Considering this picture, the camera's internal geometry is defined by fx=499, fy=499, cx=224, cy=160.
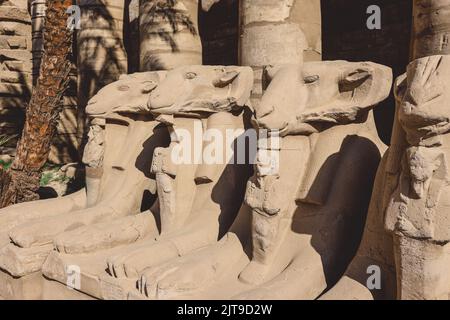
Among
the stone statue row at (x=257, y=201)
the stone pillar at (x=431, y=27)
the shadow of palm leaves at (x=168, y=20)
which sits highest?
the shadow of palm leaves at (x=168, y=20)

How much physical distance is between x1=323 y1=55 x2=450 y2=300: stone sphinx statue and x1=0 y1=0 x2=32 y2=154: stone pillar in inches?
394

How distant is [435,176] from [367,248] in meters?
0.62

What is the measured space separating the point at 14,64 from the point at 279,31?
8475 mm

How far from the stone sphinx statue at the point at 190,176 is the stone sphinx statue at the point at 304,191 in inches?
18.3

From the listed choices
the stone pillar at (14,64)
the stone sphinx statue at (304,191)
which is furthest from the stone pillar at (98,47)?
the stone sphinx statue at (304,191)

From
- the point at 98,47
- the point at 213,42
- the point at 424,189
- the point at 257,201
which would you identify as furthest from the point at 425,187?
the point at 98,47

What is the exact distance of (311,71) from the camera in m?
3.16

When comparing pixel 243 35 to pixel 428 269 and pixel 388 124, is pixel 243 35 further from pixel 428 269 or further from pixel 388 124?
pixel 428 269

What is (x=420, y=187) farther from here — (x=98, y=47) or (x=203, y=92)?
(x=98, y=47)

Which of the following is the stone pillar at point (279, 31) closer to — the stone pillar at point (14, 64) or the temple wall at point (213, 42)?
the temple wall at point (213, 42)

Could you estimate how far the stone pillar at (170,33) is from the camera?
22.7 feet

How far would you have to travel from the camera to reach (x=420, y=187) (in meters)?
2.30

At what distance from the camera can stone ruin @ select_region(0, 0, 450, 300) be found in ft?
7.73

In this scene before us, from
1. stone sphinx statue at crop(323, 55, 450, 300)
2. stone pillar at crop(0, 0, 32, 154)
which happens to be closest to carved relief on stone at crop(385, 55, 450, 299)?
stone sphinx statue at crop(323, 55, 450, 300)
